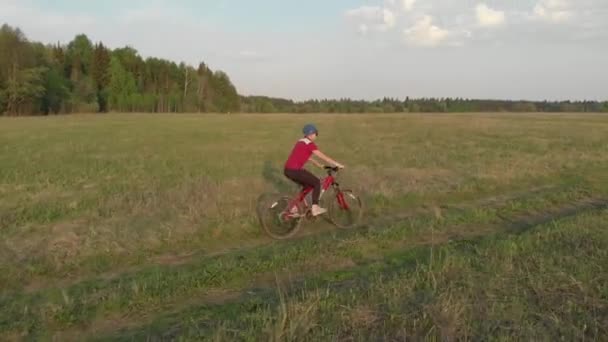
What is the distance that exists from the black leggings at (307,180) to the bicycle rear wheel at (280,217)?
388 mm

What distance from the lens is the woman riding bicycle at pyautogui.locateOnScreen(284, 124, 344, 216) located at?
8.30 metres

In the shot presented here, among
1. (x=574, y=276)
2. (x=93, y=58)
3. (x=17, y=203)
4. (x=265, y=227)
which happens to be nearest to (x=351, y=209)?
(x=265, y=227)

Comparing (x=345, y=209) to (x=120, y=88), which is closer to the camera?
(x=345, y=209)

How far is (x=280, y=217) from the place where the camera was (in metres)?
8.48

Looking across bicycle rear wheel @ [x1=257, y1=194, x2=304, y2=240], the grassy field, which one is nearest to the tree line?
the grassy field

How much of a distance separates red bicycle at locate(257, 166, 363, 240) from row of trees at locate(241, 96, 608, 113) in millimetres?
118705

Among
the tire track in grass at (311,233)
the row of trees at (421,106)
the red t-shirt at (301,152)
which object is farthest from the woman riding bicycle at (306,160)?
the row of trees at (421,106)

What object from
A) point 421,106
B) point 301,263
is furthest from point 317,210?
point 421,106

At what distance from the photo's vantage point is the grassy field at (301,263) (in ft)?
13.9

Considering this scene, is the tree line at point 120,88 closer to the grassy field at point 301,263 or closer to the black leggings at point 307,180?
the grassy field at point 301,263

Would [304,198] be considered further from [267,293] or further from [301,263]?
[267,293]

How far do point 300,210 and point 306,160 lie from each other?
38.7 inches

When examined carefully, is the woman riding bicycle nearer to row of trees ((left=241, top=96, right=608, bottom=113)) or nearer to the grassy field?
the grassy field

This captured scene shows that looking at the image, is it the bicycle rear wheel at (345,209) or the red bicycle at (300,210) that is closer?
the red bicycle at (300,210)
